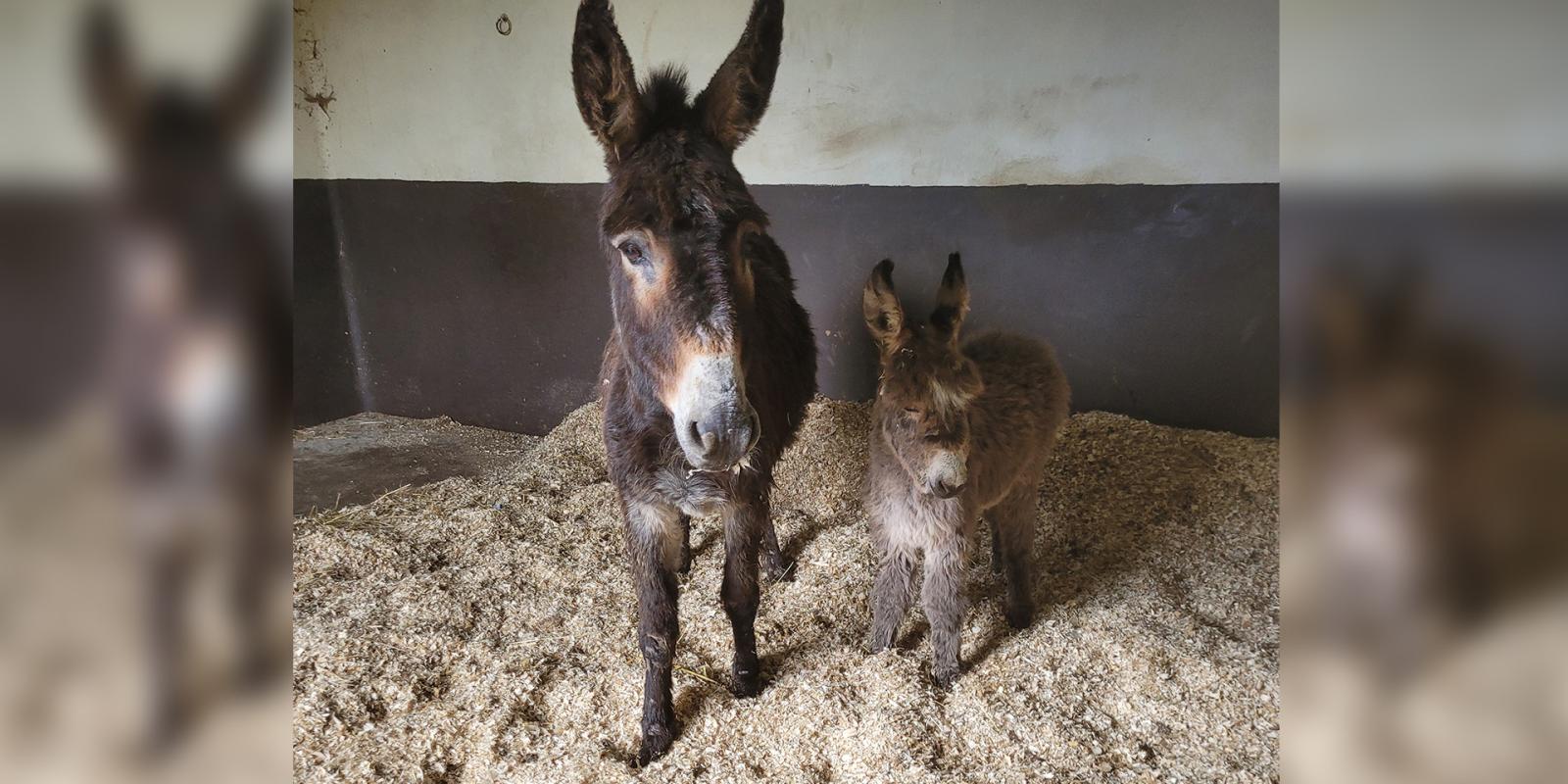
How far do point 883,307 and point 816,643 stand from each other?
1.40 metres

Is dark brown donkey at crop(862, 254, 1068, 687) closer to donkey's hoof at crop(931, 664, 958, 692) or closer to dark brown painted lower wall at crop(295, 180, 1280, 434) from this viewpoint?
donkey's hoof at crop(931, 664, 958, 692)

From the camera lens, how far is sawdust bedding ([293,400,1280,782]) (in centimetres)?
254

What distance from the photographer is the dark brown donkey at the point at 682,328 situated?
6.72ft

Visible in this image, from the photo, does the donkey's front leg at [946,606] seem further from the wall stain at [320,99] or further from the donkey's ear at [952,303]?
the wall stain at [320,99]

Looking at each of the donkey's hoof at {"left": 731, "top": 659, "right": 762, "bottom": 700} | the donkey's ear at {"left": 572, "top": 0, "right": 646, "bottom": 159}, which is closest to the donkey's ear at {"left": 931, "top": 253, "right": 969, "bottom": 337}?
the donkey's ear at {"left": 572, "top": 0, "right": 646, "bottom": 159}

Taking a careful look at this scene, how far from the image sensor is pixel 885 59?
4668mm

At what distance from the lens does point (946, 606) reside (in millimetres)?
2918

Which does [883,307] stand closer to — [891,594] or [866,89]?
[891,594]

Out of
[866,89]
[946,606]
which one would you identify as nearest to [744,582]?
[946,606]
